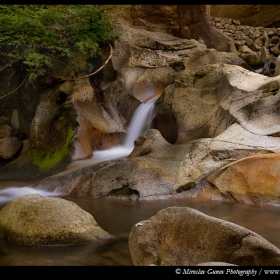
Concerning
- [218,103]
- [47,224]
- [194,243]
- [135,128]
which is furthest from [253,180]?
[135,128]

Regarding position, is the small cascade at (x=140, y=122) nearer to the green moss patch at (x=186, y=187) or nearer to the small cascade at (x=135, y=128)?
the small cascade at (x=135, y=128)

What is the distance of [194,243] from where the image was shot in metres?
2.93

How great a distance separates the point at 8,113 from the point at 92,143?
3.76 metres

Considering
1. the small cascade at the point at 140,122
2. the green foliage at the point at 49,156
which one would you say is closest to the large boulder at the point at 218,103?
the small cascade at the point at 140,122

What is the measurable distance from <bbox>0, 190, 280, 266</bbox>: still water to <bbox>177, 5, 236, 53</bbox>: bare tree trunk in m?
11.6

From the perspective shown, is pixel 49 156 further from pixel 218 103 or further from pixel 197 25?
pixel 197 25

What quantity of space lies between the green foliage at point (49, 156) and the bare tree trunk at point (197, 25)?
9097 millimetres

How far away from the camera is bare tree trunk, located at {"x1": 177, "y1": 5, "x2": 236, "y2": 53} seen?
610 inches

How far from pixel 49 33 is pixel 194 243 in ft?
26.1

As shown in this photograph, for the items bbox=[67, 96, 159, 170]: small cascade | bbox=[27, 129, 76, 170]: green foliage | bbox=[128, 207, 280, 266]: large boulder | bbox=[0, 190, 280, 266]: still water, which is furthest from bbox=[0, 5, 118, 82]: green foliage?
bbox=[128, 207, 280, 266]: large boulder

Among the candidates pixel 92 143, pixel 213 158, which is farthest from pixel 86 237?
pixel 92 143

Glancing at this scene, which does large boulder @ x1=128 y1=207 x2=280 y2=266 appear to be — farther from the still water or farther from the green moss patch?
the green moss patch
